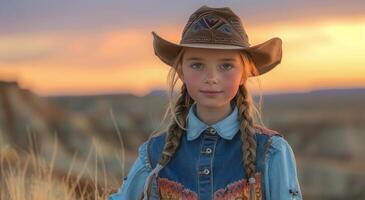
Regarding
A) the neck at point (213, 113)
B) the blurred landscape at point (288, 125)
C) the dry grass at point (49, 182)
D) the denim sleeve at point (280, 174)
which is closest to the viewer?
the denim sleeve at point (280, 174)

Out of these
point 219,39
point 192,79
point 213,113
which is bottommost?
point 213,113

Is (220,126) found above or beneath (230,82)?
beneath

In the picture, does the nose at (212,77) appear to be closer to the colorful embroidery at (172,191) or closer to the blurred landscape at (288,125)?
the colorful embroidery at (172,191)

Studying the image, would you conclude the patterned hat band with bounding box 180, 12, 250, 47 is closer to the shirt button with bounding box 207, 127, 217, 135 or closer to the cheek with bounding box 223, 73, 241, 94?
the cheek with bounding box 223, 73, 241, 94

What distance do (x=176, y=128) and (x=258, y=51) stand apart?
34 centimetres

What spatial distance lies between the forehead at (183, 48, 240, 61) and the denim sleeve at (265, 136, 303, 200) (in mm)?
275

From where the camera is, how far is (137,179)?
8.20 ft

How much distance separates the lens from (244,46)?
7.84 ft

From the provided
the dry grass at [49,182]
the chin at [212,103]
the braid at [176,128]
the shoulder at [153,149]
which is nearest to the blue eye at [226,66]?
the chin at [212,103]

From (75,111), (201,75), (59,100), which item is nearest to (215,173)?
(201,75)

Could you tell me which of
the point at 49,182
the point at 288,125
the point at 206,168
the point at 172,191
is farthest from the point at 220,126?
the point at 288,125

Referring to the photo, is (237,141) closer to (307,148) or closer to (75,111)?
(75,111)

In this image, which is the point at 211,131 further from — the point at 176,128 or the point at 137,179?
the point at 137,179

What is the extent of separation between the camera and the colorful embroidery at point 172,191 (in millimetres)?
2344
